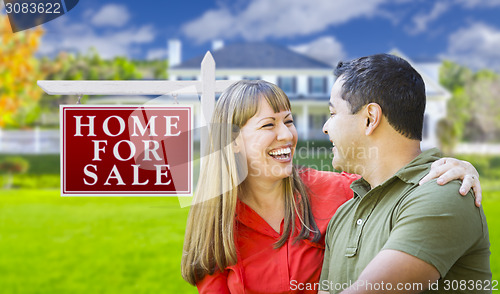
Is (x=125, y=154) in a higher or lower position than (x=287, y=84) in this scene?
lower

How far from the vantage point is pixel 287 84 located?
13.9 meters

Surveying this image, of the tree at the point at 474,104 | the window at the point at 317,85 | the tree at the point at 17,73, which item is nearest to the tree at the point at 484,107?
the tree at the point at 474,104

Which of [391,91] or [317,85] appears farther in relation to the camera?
[317,85]

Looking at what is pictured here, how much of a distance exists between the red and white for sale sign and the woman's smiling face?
53 cm

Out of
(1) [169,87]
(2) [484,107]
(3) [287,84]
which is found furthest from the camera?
(2) [484,107]

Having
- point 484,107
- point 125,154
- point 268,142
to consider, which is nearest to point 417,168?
point 268,142

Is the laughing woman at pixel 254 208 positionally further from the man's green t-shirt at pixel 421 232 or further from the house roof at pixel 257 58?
the house roof at pixel 257 58

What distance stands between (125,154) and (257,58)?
46.6ft

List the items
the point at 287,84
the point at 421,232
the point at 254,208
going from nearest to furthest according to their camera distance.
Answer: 1. the point at 421,232
2. the point at 254,208
3. the point at 287,84

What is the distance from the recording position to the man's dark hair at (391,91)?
1.56 m

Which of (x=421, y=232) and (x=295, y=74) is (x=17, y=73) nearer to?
(x=295, y=74)

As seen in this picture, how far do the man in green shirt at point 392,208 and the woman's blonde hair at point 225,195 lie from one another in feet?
0.84

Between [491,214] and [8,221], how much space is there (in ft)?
31.2

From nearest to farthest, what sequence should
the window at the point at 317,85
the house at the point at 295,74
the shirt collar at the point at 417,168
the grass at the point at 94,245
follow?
the shirt collar at the point at 417,168 < the grass at the point at 94,245 < the house at the point at 295,74 < the window at the point at 317,85
